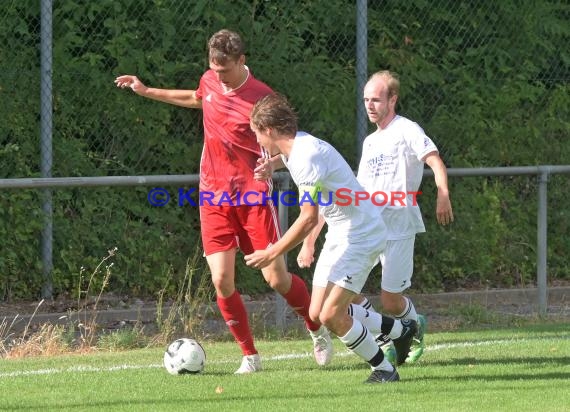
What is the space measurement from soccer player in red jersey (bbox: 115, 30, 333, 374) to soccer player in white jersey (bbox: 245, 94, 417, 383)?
29.4 inches

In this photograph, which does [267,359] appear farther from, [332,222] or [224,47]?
[224,47]

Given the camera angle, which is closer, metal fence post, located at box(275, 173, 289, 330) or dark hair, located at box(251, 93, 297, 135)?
dark hair, located at box(251, 93, 297, 135)

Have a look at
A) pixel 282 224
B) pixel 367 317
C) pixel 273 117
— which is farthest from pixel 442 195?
pixel 282 224

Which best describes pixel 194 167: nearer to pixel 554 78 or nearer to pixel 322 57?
pixel 322 57

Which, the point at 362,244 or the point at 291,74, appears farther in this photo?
the point at 291,74

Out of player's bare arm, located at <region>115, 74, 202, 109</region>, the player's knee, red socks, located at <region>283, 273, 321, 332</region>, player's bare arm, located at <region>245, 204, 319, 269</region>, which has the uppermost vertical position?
player's bare arm, located at <region>115, 74, 202, 109</region>

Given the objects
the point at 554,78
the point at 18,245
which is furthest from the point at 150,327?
the point at 554,78

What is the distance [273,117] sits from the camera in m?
7.25

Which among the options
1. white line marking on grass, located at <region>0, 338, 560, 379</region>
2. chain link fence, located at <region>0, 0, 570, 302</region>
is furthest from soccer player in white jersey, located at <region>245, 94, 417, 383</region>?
chain link fence, located at <region>0, 0, 570, 302</region>

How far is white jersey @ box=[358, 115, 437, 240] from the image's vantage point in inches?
333

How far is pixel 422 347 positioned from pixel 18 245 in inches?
159

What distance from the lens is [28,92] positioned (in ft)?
35.8
